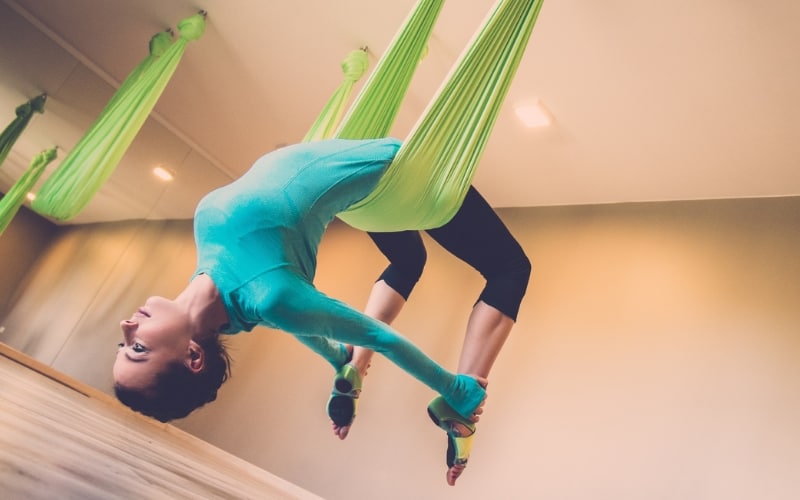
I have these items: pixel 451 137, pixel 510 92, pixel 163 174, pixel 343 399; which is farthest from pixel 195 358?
pixel 163 174

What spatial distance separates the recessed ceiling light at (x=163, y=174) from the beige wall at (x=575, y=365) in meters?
0.49

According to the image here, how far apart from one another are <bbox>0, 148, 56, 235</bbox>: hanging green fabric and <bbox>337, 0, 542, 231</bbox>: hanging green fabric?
85.5 inches

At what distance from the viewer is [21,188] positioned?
2934mm

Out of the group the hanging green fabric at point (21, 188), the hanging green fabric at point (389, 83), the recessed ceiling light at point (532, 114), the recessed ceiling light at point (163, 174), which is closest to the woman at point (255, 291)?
the hanging green fabric at point (389, 83)

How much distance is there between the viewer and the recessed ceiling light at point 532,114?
8.45 ft

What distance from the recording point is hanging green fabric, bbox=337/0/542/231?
3.82 ft

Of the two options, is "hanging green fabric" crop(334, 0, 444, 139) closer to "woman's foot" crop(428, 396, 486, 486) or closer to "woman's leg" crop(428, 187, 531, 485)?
"woman's leg" crop(428, 187, 531, 485)

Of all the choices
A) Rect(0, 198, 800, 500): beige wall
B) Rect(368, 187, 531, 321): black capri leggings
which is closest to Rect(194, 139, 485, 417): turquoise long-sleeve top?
Rect(368, 187, 531, 321): black capri leggings

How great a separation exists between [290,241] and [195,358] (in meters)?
0.29

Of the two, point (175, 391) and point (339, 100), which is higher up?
point (339, 100)

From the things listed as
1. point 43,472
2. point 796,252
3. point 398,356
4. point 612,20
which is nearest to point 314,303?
point 398,356

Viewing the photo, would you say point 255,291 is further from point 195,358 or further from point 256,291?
point 195,358

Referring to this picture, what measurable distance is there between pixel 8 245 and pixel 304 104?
67.1 inches

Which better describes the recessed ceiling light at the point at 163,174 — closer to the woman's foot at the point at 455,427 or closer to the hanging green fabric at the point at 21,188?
the hanging green fabric at the point at 21,188
